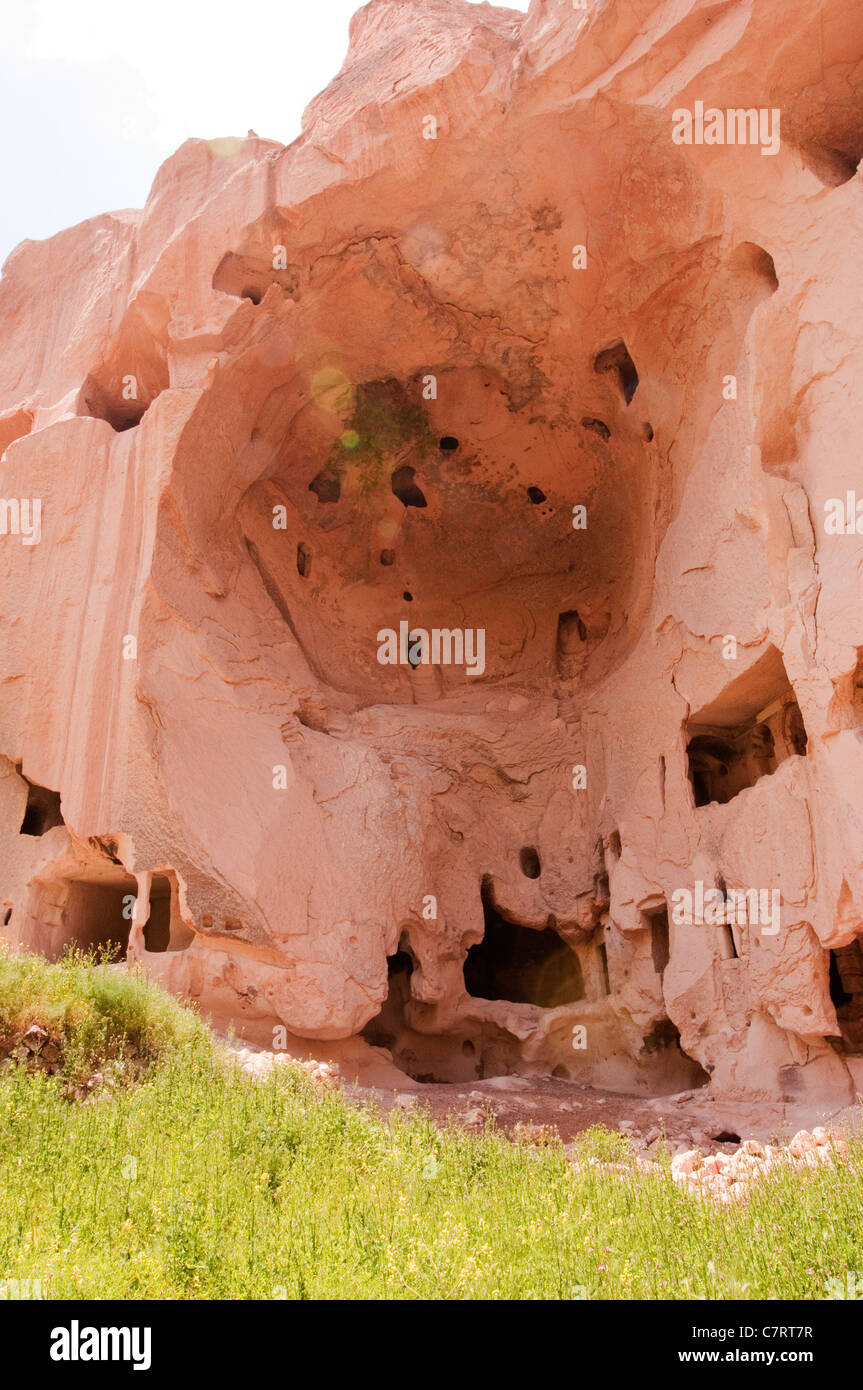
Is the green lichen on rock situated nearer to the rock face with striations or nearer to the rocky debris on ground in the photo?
the rock face with striations

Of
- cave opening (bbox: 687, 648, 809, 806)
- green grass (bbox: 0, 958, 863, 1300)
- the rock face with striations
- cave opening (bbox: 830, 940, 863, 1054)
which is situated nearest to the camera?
green grass (bbox: 0, 958, 863, 1300)

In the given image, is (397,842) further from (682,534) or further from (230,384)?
(230,384)

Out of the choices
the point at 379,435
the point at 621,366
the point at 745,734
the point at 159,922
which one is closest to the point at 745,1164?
the point at 745,734

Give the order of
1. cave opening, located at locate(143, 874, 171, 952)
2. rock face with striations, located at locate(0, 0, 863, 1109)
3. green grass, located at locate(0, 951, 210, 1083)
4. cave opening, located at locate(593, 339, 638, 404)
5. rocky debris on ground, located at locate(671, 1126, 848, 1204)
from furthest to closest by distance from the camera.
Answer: cave opening, located at locate(593, 339, 638, 404), cave opening, located at locate(143, 874, 171, 952), rock face with striations, located at locate(0, 0, 863, 1109), green grass, located at locate(0, 951, 210, 1083), rocky debris on ground, located at locate(671, 1126, 848, 1204)

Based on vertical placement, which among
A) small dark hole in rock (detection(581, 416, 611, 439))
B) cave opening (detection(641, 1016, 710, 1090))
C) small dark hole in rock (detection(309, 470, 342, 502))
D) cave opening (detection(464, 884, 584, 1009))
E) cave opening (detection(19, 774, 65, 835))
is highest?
small dark hole in rock (detection(581, 416, 611, 439))

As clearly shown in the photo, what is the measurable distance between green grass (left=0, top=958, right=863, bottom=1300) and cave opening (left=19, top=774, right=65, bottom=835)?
4.53 metres

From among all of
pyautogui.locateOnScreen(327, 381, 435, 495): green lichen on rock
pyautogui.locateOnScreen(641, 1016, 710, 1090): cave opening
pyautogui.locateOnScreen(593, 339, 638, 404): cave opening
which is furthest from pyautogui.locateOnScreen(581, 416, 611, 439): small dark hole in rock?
pyautogui.locateOnScreen(641, 1016, 710, 1090): cave opening

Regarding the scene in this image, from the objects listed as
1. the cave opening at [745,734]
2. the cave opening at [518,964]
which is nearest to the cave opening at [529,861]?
the cave opening at [518,964]

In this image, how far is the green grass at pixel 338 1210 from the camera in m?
3.84

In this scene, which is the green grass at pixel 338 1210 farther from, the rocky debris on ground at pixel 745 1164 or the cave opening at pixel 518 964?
the cave opening at pixel 518 964

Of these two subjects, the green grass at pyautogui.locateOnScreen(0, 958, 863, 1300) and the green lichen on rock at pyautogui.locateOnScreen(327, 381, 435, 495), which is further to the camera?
the green lichen on rock at pyautogui.locateOnScreen(327, 381, 435, 495)

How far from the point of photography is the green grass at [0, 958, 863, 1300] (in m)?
3.84

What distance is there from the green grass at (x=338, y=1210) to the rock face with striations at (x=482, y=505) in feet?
11.5

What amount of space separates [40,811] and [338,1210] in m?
7.85
